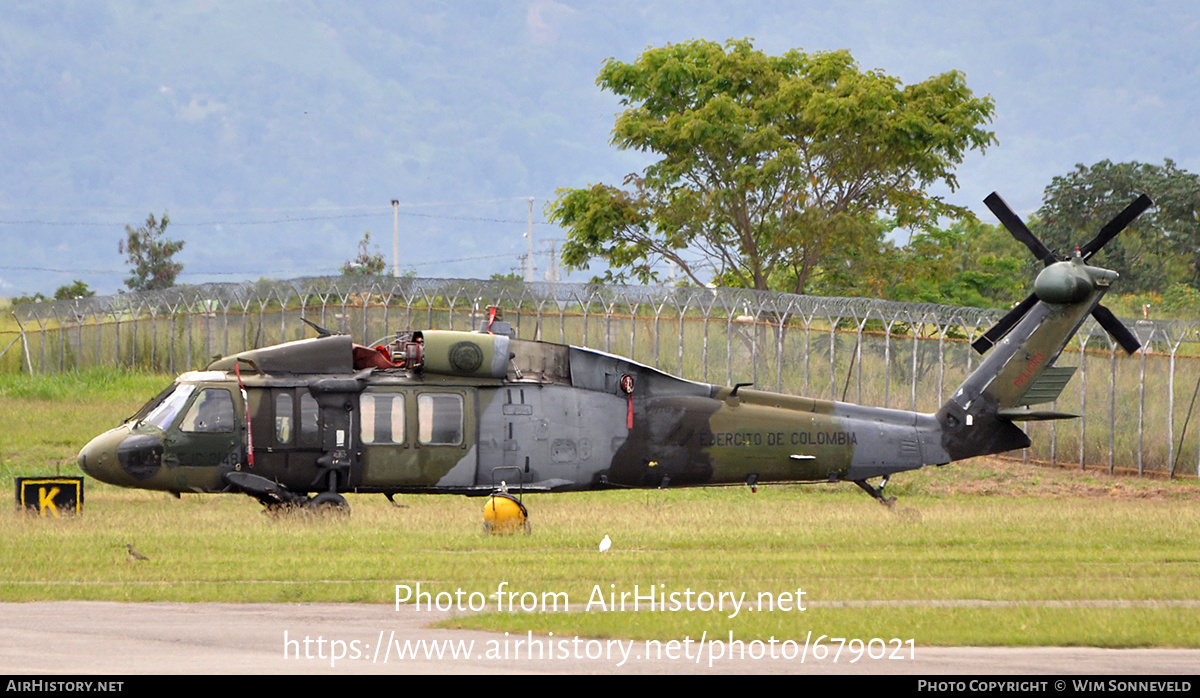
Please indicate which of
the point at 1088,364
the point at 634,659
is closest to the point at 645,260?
the point at 1088,364

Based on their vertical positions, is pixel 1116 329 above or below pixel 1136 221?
below

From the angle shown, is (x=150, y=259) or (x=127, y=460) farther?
(x=150, y=259)

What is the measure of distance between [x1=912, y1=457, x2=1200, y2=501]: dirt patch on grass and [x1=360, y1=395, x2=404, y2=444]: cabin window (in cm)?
1414

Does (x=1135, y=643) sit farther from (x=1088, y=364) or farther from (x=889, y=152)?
(x=889, y=152)

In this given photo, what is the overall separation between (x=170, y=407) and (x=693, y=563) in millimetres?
9085

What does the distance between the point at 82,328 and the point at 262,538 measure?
130 feet

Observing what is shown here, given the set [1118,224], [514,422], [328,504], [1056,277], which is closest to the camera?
[328,504]

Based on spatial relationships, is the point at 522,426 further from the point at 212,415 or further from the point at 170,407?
the point at 170,407

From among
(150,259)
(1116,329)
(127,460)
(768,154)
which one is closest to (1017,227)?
(1116,329)

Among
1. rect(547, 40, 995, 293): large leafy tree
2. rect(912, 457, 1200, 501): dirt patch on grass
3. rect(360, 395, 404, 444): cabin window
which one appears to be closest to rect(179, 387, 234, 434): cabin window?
rect(360, 395, 404, 444): cabin window

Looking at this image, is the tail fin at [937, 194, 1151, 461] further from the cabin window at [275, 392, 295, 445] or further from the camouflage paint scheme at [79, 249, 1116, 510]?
the cabin window at [275, 392, 295, 445]

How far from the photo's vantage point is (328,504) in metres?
21.8

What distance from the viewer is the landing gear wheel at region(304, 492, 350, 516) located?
21703mm

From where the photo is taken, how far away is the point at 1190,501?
29.2m
